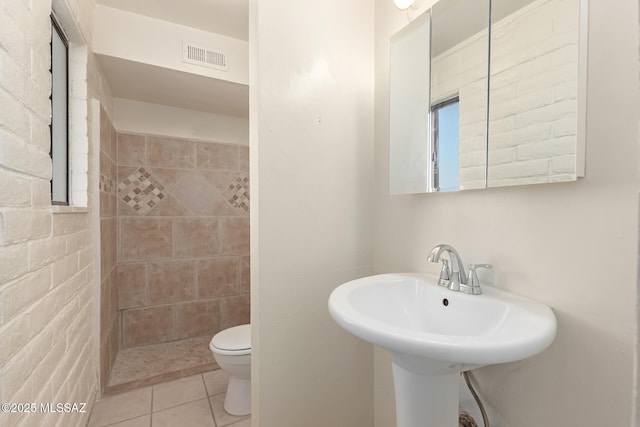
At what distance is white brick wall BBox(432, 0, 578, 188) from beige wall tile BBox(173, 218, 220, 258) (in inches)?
90.0

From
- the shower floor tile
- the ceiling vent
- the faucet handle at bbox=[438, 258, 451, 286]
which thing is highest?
the ceiling vent

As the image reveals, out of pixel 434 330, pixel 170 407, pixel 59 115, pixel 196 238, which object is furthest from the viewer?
pixel 196 238

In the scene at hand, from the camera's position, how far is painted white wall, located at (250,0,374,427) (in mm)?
1135

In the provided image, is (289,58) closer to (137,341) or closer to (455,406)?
(455,406)

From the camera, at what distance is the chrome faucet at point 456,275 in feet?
2.80

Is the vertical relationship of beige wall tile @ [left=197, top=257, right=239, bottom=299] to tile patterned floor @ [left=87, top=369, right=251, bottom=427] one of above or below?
above

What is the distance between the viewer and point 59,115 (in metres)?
1.38

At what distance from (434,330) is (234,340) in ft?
4.07

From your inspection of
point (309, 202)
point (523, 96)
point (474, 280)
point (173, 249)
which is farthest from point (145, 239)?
point (523, 96)

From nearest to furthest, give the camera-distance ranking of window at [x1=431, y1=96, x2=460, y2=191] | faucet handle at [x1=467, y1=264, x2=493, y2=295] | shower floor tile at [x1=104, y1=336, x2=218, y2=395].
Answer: faucet handle at [x1=467, y1=264, x2=493, y2=295]
window at [x1=431, y1=96, x2=460, y2=191]
shower floor tile at [x1=104, y1=336, x2=218, y2=395]

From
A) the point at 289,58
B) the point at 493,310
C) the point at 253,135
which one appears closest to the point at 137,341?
the point at 253,135

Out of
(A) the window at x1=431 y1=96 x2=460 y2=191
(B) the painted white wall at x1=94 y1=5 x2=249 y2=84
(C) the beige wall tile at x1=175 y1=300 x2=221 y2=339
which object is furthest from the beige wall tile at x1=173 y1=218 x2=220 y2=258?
(A) the window at x1=431 y1=96 x2=460 y2=191

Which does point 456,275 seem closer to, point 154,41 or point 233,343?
point 233,343

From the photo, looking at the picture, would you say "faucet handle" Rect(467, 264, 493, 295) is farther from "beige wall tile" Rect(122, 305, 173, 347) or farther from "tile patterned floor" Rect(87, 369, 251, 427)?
"beige wall tile" Rect(122, 305, 173, 347)
